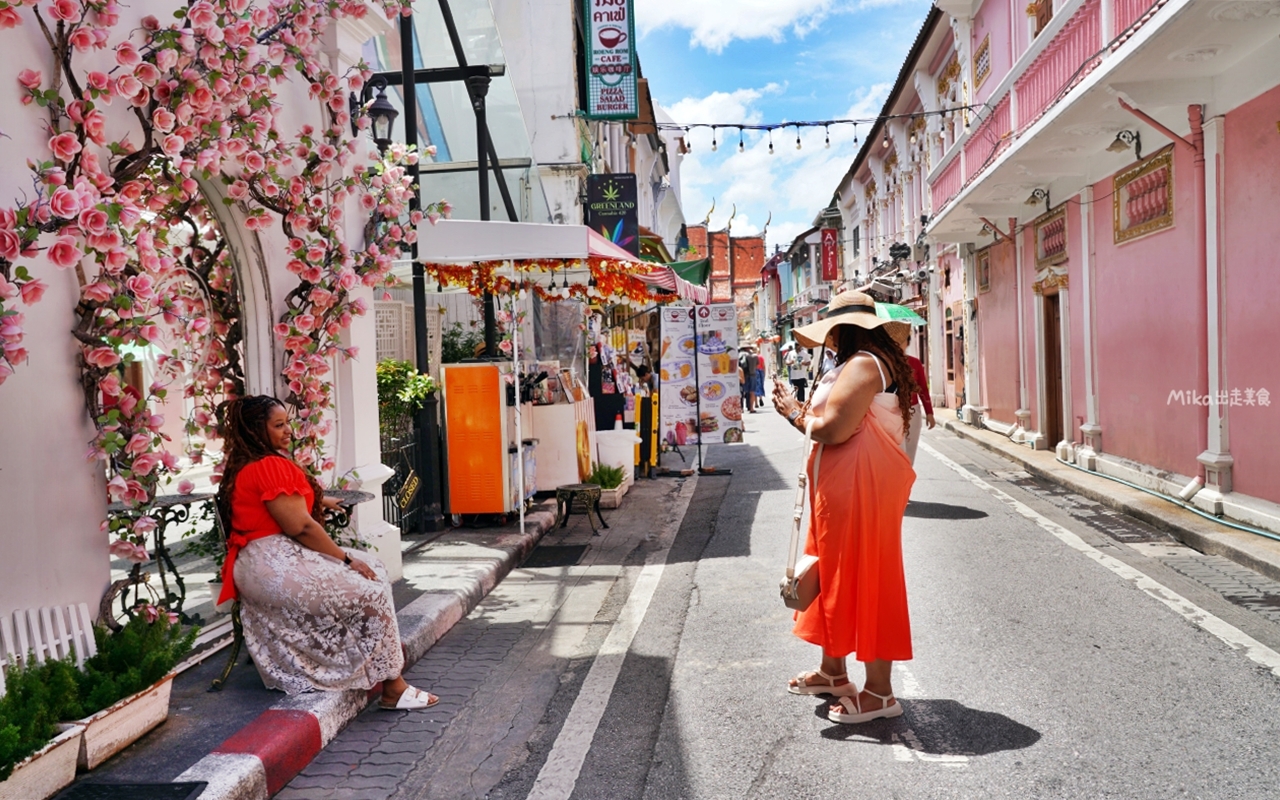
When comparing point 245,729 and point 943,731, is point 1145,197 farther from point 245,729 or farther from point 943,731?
point 245,729

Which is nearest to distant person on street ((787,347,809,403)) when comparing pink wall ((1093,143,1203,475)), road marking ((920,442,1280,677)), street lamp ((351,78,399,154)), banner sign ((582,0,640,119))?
banner sign ((582,0,640,119))

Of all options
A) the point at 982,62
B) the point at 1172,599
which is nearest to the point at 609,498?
the point at 1172,599

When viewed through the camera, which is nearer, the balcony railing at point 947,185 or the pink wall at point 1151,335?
the pink wall at point 1151,335

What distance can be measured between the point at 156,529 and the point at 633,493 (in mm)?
7921

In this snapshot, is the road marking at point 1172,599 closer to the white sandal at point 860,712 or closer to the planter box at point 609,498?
the white sandal at point 860,712

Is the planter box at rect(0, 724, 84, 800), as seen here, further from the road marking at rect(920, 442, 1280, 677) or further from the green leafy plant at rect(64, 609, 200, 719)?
the road marking at rect(920, 442, 1280, 677)

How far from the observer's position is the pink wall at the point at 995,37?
51.6ft

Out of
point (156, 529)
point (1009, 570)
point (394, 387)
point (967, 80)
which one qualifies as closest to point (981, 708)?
point (1009, 570)

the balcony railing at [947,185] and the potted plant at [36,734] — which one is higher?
the balcony railing at [947,185]

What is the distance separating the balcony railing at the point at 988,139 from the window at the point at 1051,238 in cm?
122

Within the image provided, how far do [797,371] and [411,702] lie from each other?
20461mm

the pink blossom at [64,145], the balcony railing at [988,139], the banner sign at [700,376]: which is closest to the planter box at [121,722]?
the pink blossom at [64,145]

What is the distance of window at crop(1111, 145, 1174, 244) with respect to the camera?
996 centimetres

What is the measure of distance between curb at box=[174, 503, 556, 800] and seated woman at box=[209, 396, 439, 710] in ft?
0.45
